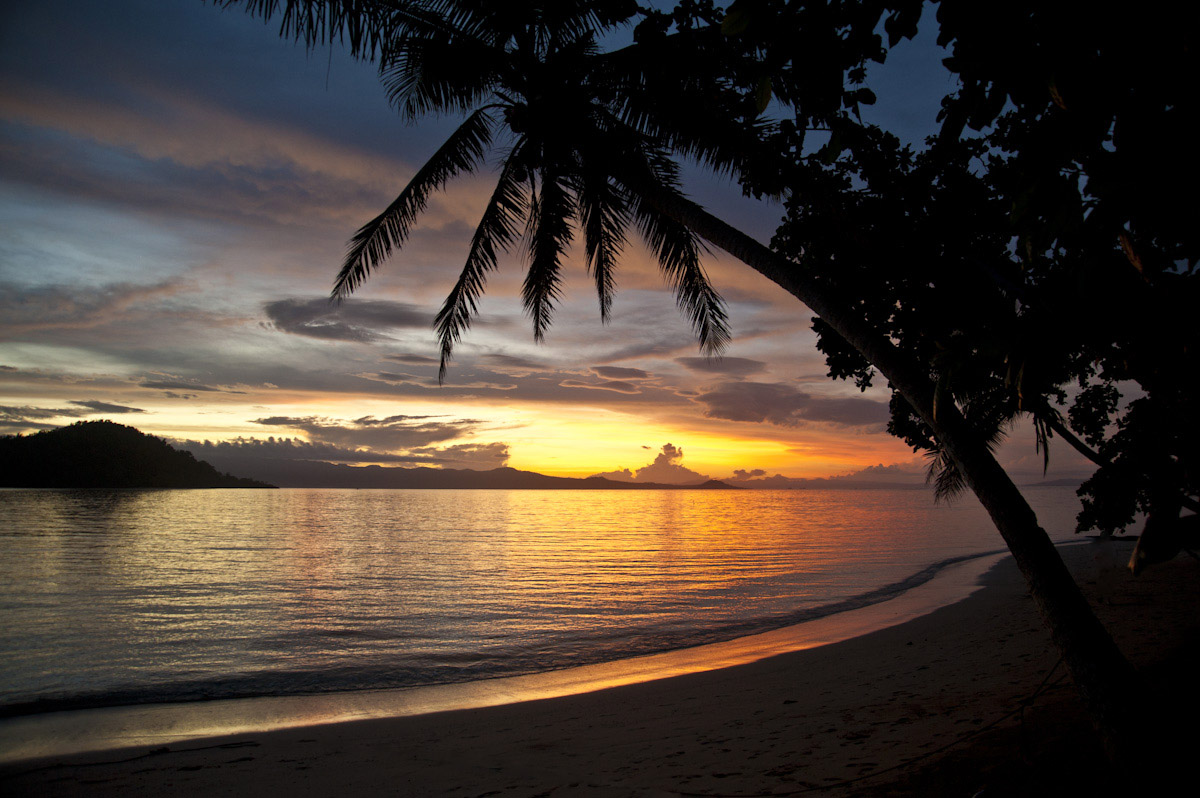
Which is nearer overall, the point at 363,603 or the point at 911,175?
the point at 911,175

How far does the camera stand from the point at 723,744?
509 centimetres

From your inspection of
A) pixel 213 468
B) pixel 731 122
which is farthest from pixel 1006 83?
pixel 213 468

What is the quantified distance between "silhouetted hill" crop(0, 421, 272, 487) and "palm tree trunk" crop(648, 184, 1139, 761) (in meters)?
139

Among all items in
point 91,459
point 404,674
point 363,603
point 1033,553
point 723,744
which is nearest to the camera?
Result: point 1033,553

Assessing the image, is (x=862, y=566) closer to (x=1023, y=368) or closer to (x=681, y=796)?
(x=681, y=796)

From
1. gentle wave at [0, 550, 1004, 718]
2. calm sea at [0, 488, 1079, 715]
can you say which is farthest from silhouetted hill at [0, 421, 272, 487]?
gentle wave at [0, 550, 1004, 718]

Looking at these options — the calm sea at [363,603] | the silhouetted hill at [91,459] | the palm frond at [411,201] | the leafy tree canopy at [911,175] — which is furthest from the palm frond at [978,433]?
the silhouetted hill at [91,459]

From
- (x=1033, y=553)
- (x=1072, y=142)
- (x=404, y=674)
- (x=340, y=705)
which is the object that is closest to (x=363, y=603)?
(x=404, y=674)

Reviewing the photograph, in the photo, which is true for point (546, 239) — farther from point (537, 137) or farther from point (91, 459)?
point (91, 459)

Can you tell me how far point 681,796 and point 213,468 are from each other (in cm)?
17784

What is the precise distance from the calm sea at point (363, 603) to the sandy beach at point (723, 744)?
228 cm

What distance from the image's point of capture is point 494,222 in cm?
856

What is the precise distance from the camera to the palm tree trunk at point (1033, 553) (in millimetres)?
3252

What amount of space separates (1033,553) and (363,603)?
1315cm
